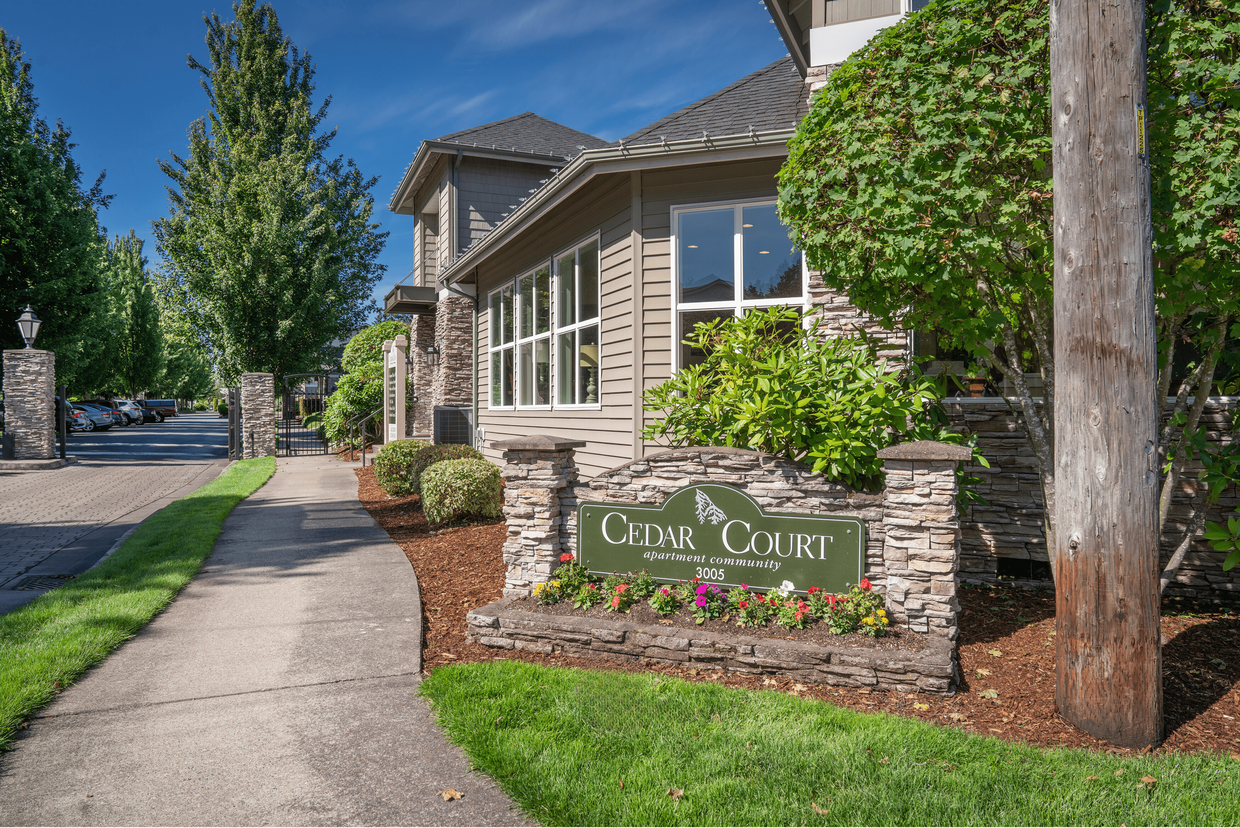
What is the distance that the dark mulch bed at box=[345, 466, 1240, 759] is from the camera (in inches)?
138

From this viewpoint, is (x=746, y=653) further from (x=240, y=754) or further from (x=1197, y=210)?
(x=1197, y=210)

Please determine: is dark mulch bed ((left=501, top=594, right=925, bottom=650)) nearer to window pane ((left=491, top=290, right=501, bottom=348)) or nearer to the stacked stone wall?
the stacked stone wall

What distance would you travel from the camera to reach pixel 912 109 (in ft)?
14.0

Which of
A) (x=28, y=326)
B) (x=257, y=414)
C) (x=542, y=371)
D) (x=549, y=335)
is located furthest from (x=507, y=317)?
(x=28, y=326)

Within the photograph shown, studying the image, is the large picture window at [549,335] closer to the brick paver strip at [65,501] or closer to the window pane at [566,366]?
the window pane at [566,366]

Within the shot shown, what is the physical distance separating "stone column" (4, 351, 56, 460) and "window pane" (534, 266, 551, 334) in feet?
49.2

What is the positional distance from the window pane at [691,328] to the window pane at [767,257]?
1.23 ft

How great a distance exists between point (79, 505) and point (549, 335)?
26.8ft

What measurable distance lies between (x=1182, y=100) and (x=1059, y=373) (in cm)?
175

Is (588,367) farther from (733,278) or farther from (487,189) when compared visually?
(487,189)

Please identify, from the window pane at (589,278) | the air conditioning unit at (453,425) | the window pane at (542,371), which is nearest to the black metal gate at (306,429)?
the air conditioning unit at (453,425)

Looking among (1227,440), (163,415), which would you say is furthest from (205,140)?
(163,415)

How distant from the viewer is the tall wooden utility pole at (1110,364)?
326cm

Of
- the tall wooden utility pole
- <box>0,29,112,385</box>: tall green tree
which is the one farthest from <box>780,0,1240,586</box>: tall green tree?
<box>0,29,112,385</box>: tall green tree
